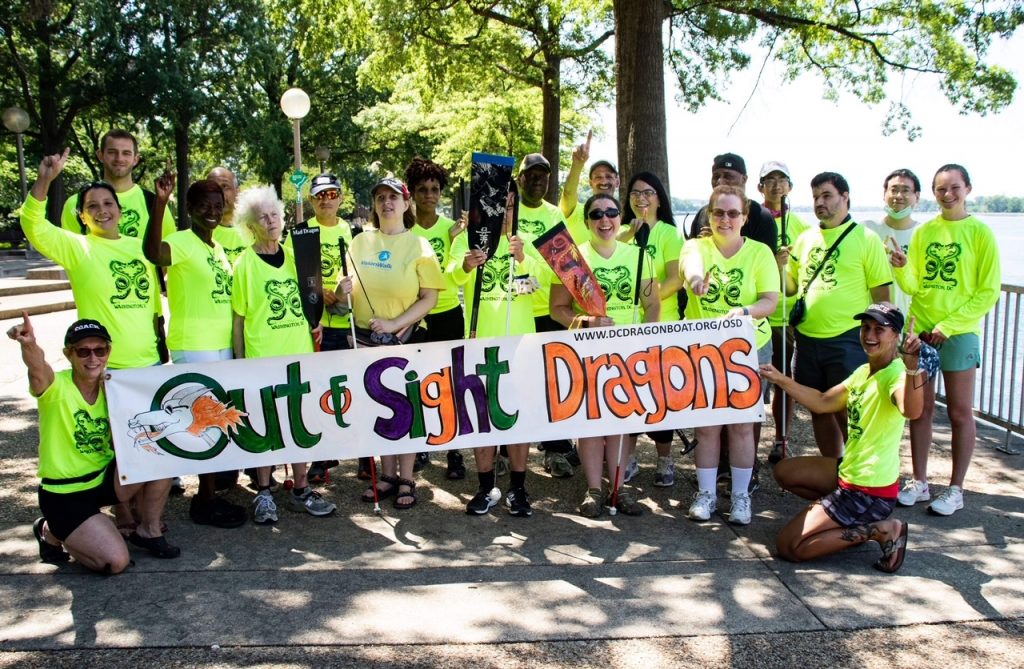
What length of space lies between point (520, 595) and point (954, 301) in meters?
3.30

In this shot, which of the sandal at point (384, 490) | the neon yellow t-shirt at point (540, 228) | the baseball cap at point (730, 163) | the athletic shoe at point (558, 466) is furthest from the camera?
the athletic shoe at point (558, 466)

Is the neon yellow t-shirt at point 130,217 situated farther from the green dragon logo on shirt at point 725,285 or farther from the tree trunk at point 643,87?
the tree trunk at point 643,87

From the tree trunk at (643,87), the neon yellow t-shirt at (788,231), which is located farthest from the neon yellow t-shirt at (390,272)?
the tree trunk at (643,87)

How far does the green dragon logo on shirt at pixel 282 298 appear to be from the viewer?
5.05 meters

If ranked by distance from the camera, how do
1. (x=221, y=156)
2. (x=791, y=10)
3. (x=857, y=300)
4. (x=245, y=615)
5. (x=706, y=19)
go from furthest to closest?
(x=221, y=156) → (x=706, y=19) → (x=791, y=10) → (x=857, y=300) → (x=245, y=615)

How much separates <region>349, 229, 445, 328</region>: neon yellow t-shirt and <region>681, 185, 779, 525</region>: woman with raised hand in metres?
1.60

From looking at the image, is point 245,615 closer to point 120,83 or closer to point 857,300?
point 857,300

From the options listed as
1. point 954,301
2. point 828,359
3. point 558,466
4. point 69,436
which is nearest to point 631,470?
point 558,466

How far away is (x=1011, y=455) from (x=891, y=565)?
116 inches

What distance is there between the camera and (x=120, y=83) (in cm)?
2661

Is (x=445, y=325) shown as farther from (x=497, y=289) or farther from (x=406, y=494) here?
(x=406, y=494)

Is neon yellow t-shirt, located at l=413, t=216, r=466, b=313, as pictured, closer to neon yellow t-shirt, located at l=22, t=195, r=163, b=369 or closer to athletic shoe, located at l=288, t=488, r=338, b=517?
athletic shoe, located at l=288, t=488, r=338, b=517

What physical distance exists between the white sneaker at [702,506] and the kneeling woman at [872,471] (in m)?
0.57

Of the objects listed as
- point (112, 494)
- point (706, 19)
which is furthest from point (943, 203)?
point (706, 19)
